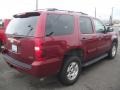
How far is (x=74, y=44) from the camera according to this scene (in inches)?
187

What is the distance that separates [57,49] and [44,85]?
1.19 m

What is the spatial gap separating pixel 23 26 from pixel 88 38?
6.59ft

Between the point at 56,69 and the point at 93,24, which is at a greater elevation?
the point at 93,24

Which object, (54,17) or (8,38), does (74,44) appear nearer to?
(54,17)

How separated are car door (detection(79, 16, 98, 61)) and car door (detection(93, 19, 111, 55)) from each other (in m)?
0.34

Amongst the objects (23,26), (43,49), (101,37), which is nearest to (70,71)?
(43,49)

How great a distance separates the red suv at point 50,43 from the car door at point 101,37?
59cm

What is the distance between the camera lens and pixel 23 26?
4398 mm

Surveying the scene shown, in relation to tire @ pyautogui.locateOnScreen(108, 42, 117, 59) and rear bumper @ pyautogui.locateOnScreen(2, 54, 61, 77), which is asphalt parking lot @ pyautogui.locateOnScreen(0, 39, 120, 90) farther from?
tire @ pyautogui.locateOnScreen(108, 42, 117, 59)

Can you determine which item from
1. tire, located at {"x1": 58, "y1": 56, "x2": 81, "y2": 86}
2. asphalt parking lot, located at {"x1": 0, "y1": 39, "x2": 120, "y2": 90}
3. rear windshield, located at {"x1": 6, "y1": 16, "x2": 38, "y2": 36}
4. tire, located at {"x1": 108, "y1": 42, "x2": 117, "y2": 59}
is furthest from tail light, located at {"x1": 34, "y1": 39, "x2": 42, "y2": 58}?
tire, located at {"x1": 108, "y1": 42, "x2": 117, "y2": 59}

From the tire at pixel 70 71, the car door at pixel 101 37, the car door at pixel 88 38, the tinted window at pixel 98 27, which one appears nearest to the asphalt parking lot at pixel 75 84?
the tire at pixel 70 71

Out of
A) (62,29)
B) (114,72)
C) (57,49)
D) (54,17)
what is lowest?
(114,72)

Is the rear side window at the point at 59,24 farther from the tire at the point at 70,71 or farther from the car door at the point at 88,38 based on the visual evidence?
the tire at the point at 70,71

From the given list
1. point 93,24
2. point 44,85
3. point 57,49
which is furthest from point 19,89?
point 93,24
